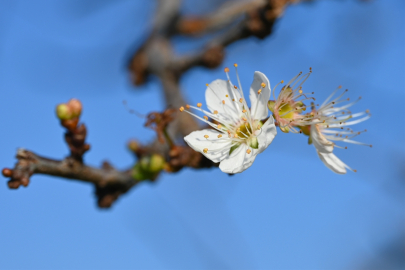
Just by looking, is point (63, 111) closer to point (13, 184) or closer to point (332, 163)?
point (13, 184)

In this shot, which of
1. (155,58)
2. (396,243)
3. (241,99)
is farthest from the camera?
(396,243)

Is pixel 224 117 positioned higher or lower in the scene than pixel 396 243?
higher

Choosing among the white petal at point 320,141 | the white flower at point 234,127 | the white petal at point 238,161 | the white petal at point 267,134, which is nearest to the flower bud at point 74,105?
the white flower at point 234,127

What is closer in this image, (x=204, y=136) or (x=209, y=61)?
(x=204, y=136)

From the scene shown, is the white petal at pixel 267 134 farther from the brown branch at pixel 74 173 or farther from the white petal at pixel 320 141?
the brown branch at pixel 74 173

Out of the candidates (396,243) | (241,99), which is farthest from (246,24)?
(396,243)

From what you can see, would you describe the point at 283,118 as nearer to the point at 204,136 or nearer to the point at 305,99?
the point at 305,99

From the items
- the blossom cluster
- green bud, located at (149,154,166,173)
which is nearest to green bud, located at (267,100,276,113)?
the blossom cluster

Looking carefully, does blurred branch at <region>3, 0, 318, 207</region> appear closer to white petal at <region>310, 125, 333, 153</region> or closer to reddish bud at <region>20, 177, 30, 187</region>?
reddish bud at <region>20, 177, 30, 187</region>
